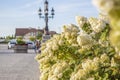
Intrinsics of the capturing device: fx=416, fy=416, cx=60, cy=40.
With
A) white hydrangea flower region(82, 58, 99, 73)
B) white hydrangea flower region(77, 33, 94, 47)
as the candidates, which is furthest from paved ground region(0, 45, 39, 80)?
white hydrangea flower region(82, 58, 99, 73)

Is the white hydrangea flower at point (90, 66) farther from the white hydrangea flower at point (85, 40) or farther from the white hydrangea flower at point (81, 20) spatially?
the white hydrangea flower at point (81, 20)

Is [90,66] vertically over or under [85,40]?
under

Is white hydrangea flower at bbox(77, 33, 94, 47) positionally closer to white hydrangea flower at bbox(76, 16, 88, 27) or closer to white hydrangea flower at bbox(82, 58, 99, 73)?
white hydrangea flower at bbox(82, 58, 99, 73)

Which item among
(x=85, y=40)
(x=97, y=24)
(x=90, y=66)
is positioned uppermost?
(x=97, y=24)

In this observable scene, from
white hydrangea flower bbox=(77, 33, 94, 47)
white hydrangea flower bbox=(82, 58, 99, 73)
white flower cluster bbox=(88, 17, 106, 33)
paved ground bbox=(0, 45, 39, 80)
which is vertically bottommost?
paved ground bbox=(0, 45, 39, 80)

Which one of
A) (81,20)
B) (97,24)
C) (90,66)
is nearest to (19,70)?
(81,20)

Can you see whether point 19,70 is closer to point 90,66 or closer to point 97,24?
point 97,24

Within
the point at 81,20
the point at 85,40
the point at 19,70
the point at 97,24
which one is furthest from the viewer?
the point at 19,70

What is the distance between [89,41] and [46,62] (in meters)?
3.32

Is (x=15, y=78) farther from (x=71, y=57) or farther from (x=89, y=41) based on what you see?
(x=89, y=41)

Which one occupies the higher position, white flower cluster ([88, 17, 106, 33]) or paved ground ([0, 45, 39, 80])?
white flower cluster ([88, 17, 106, 33])

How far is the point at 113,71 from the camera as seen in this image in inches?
213

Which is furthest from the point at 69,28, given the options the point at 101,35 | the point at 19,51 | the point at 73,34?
the point at 19,51

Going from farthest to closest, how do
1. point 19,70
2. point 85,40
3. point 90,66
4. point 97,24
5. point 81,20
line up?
point 19,70, point 81,20, point 97,24, point 85,40, point 90,66
